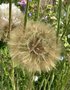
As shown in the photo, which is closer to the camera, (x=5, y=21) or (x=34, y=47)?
(x=34, y=47)

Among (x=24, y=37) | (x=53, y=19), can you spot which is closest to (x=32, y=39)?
(x=24, y=37)

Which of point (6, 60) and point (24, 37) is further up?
point (24, 37)

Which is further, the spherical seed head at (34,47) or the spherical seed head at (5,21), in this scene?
the spherical seed head at (5,21)

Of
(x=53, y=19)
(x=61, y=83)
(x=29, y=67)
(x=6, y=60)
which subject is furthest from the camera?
(x=53, y=19)

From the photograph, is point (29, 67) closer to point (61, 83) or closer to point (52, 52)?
point (52, 52)

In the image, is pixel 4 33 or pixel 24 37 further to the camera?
pixel 4 33

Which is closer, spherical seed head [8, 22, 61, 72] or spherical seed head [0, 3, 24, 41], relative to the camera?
spherical seed head [8, 22, 61, 72]

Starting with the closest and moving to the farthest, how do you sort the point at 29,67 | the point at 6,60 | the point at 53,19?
the point at 29,67
the point at 6,60
the point at 53,19
